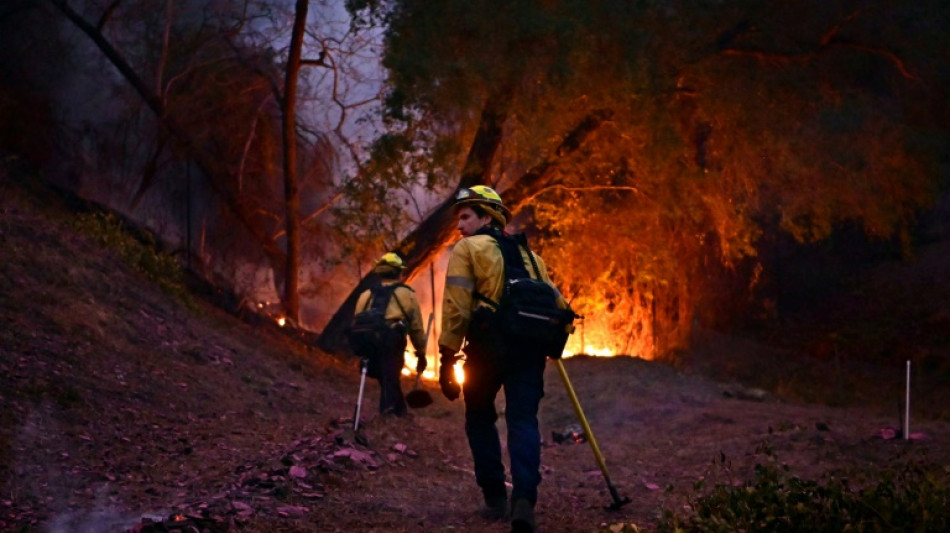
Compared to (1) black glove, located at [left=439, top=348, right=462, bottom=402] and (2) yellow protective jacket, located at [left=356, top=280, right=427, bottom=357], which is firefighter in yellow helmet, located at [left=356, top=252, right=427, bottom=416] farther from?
(1) black glove, located at [left=439, top=348, right=462, bottom=402]

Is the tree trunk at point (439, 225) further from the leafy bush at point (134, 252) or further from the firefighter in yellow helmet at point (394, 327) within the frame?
the firefighter in yellow helmet at point (394, 327)

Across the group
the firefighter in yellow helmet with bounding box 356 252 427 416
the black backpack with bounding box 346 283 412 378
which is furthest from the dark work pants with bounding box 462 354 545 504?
the black backpack with bounding box 346 283 412 378

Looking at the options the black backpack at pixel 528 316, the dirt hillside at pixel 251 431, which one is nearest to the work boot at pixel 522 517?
the dirt hillside at pixel 251 431

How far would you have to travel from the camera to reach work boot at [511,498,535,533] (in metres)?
5.73

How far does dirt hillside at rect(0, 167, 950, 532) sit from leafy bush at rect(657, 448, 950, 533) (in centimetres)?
129

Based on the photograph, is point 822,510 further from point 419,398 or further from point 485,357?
point 419,398

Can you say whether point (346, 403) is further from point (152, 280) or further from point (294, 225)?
point (294, 225)

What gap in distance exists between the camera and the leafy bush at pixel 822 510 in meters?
4.51

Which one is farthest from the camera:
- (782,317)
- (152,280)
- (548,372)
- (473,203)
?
(782,317)

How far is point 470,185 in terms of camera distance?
1644 centimetres

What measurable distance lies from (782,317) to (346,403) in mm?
13833

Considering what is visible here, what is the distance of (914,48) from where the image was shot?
1515 centimetres

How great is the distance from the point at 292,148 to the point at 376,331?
28.4ft

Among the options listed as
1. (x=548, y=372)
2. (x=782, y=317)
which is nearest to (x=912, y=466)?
(x=548, y=372)
